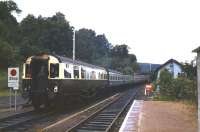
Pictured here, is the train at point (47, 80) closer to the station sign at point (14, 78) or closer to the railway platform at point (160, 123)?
the station sign at point (14, 78)

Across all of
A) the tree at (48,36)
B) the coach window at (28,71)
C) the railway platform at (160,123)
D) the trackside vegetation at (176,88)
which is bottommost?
the railway platform at (160,123)

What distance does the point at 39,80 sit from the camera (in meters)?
25.2

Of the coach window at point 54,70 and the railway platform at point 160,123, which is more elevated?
the coach window at point 54,70

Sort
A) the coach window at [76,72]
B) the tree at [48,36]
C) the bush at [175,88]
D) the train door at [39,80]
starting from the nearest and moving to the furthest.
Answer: the train door at [39,80], the coach window at [76,72], the bush at [175,88], the tree at [48,36]

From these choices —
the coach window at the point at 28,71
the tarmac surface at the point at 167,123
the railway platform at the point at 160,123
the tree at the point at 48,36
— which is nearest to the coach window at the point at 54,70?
the coach window at the point at 28,71

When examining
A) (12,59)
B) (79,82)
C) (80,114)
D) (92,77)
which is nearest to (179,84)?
(92,77)

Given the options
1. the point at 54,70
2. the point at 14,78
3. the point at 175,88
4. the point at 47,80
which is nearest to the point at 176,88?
the point at 175,88

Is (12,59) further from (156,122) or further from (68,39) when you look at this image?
(156,122)

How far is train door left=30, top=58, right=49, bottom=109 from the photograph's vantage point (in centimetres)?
2486

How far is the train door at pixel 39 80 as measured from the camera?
24.9 metres

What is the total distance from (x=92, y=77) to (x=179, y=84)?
6450 mm

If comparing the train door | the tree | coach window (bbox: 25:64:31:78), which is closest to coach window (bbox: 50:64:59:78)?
the train door

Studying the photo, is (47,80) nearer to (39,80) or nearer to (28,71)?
(39,80)

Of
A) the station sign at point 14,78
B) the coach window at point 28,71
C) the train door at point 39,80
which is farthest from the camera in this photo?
the coach window at point 28,71
